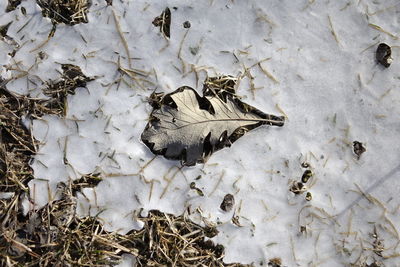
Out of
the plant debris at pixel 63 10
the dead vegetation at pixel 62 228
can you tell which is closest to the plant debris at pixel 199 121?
the dead vegetation at pixel 62 228

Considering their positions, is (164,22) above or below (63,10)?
above

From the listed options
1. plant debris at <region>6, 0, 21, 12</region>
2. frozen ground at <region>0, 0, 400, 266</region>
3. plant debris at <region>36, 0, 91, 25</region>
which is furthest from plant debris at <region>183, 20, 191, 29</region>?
plant debris at <region>6, 0, 21, 12</region>

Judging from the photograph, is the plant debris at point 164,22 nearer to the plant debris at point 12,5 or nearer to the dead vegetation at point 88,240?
the plant debris at point 12,5

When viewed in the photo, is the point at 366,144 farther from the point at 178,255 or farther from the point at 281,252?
the point at 178,255

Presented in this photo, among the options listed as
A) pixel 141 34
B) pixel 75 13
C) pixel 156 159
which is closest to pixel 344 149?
pixel 156 159

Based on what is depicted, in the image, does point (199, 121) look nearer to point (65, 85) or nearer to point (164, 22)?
point (164, 22)

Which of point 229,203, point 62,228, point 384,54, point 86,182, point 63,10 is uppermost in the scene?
point 384,54

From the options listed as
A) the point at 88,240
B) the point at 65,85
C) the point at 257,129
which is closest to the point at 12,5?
the point at 65,85
